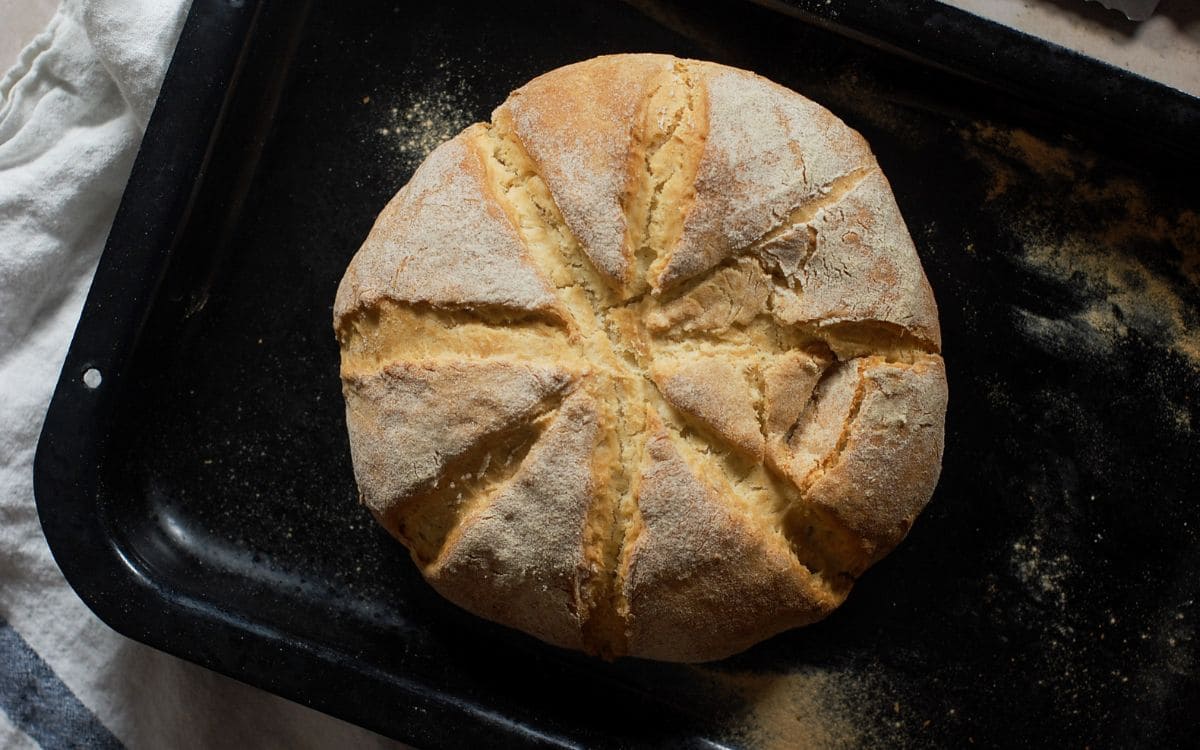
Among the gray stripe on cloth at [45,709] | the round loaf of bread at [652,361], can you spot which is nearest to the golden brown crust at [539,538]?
the round loaf of bread at [652,361]

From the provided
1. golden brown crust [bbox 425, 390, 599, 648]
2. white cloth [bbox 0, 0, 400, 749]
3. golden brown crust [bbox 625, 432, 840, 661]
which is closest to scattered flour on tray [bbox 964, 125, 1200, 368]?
golden brown crust [bbox 625, 432, 840, 661]

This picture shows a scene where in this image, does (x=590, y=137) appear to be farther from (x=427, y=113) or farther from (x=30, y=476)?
(x=30, y=476)

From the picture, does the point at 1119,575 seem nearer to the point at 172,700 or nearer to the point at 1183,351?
the point at 1183,351

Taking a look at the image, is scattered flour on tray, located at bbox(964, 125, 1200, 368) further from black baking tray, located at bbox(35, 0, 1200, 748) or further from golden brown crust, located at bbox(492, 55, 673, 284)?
golden brown crust, located at bbox(492, 55, 673, 284)

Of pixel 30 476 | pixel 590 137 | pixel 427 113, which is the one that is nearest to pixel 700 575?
pixel 590 137

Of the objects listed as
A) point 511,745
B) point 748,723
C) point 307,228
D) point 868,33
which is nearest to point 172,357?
point 307,228

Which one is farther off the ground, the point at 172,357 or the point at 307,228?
the point at 307,228
